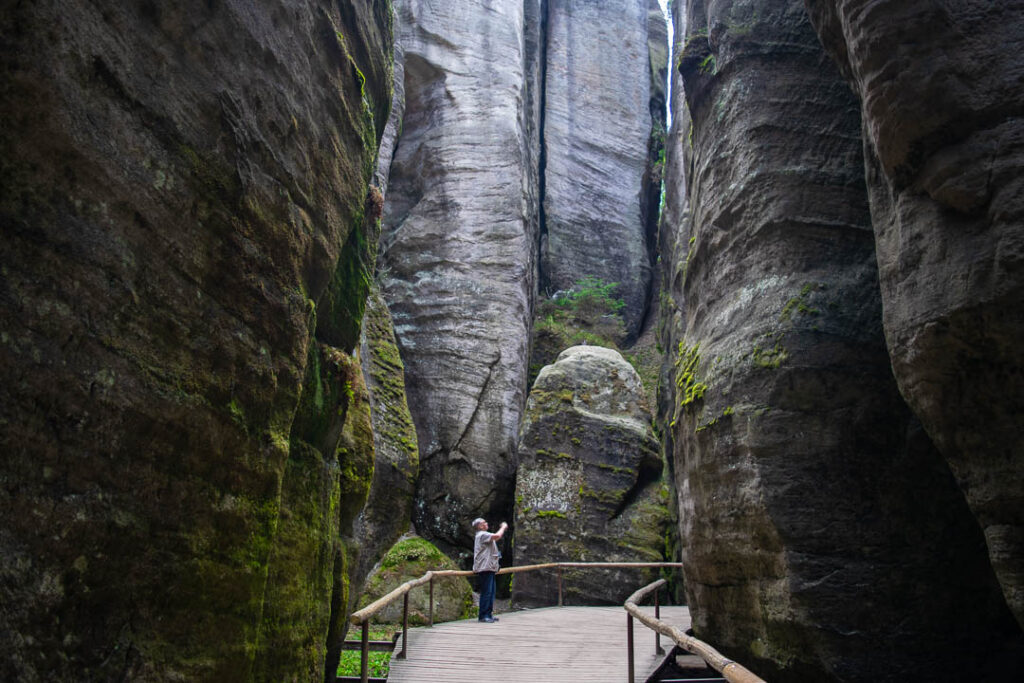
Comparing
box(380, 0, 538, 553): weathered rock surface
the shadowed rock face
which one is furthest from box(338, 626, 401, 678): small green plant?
box(380, 0, 538, 553): weathered rock surface

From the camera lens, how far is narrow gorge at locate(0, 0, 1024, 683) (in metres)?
2.93

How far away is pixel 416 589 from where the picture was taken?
1225 centimetres

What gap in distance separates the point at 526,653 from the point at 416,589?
14.7ft

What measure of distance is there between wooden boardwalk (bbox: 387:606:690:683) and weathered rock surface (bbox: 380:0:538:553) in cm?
774

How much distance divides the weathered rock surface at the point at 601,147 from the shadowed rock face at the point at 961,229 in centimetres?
1995

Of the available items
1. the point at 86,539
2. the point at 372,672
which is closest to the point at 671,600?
the point at 372,672

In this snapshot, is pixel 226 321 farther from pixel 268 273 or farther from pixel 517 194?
pixel 517 194

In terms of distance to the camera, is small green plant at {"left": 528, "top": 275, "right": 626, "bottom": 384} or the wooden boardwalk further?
small green plant at {"left": 528, "top": 275, "right": 626, "bottom": 384}

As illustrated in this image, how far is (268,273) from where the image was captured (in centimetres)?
442

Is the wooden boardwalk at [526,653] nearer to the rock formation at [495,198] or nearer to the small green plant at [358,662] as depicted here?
the small green plant at [358,662]

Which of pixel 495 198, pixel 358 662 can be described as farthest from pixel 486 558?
A: pixel 495 198

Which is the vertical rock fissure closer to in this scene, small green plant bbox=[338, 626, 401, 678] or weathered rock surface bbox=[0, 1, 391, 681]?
small green plant bbox=[338, 626, 401, 678]

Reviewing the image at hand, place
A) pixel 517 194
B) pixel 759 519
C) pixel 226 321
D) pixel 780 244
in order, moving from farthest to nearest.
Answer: pixel 517 194 < pixel 780 244 < pixel 759 519 < pixel 226 321

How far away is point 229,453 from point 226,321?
2.41ft
